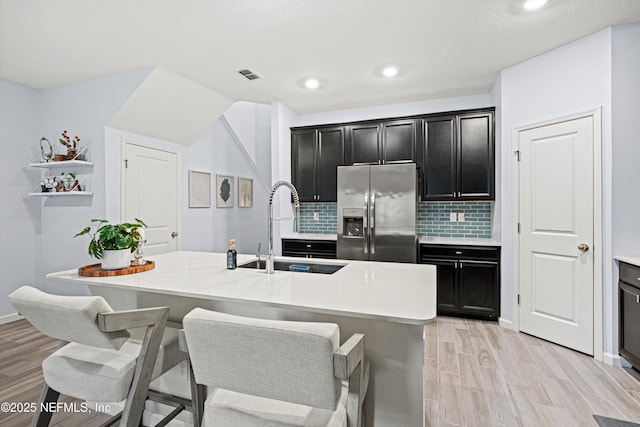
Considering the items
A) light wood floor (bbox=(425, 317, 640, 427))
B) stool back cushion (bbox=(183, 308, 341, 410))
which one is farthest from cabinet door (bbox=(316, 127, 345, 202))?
stool back cushion (bbox=(183, 308, 341, 410))

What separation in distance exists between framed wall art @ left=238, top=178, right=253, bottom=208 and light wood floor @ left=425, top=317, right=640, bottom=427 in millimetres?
4154

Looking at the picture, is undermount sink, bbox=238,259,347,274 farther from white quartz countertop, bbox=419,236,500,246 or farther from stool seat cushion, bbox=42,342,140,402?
white quartz countertop, bbox=419,236,500,246

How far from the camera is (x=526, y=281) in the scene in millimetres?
3355

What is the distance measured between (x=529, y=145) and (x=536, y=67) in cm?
76

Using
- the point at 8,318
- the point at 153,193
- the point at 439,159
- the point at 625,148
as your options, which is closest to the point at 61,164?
the point at 153,193

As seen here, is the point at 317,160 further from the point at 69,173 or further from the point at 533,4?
the point at 69,173

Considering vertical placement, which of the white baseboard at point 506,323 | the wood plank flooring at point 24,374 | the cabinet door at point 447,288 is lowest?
the wood plank flooring at point 24,374

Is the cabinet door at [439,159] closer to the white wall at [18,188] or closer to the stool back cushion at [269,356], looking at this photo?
the stool back cushion at [269,356]

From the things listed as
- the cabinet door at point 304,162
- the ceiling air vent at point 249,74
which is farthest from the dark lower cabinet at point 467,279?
the ceiling air vent at point 249,74

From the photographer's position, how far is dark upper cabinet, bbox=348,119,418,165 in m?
4.28

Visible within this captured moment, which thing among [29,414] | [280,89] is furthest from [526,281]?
[29,414]

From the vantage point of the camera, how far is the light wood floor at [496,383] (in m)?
2.01

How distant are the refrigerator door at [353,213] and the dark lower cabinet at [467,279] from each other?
74cm

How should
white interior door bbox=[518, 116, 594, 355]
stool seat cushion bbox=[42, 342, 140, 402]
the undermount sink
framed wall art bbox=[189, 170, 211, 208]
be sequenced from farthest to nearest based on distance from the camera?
framed wall art bbox=[189, 170, 211, 208]
white interior door bbox=[518, 116, 594, 355]
the undermount sink
stool seat cushion bbox=[42, 342, 140, 402]
